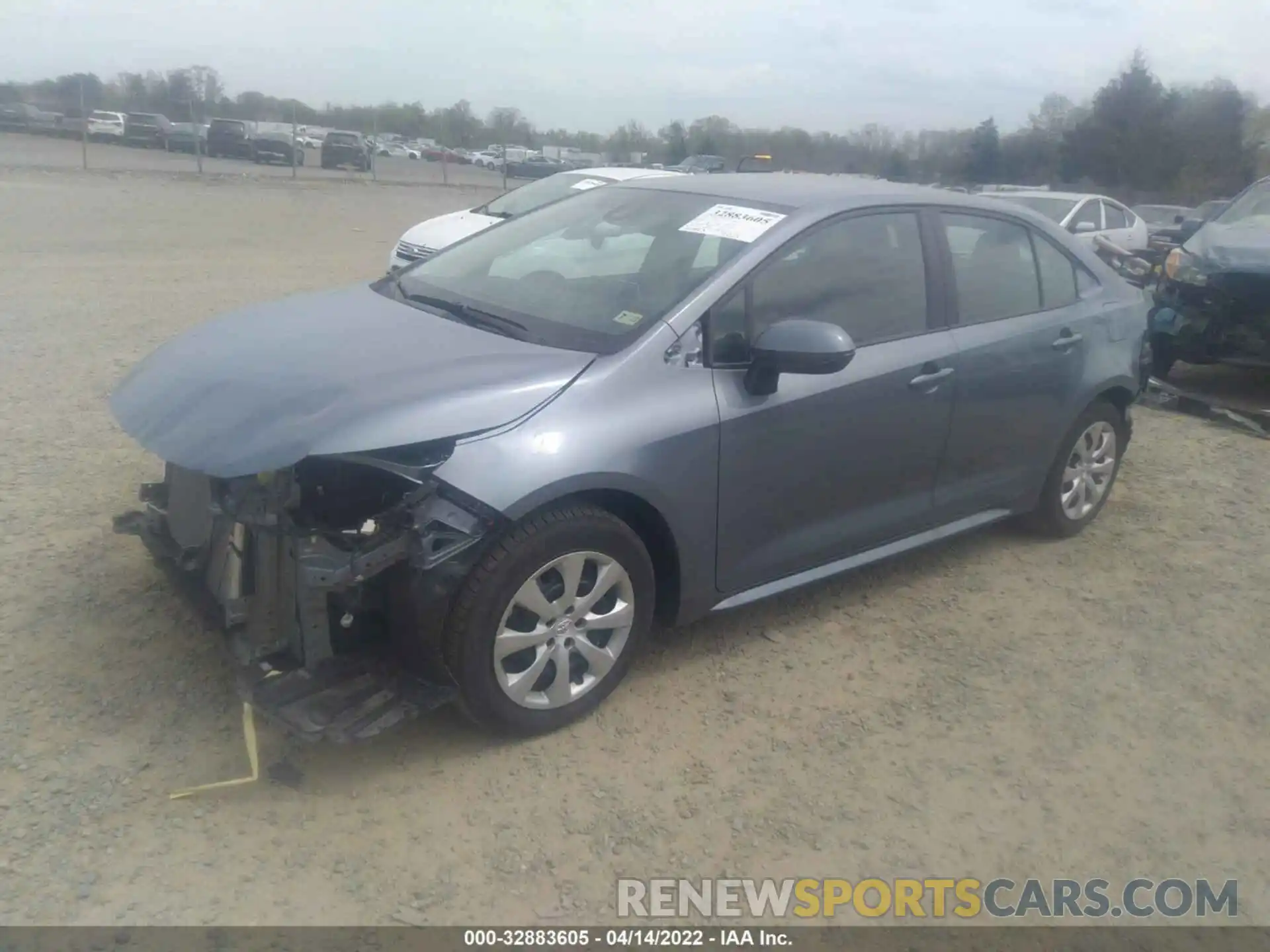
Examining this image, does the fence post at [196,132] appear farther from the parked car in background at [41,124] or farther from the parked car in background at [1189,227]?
the parked car in background at [1189,227]

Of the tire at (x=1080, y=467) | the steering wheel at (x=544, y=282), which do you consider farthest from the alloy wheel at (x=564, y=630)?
the tire at (x=1080, y=467)

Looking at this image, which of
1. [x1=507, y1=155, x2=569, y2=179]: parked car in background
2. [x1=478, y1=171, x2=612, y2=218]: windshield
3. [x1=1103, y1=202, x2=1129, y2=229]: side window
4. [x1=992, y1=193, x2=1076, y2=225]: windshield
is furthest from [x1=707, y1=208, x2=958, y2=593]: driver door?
[x1=507, y1=155, x2=569, y2=179]: parked car in background

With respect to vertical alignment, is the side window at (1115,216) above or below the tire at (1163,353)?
above

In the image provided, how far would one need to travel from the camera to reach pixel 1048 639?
173 inches

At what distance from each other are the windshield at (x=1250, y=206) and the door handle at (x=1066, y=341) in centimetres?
498

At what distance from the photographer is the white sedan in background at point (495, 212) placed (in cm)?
976

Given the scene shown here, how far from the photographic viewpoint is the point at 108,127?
3425 cm

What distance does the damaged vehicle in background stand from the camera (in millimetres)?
7750

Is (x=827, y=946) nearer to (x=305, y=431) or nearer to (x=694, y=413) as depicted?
(x=694, y=413)

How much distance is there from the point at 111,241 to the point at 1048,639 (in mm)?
13356

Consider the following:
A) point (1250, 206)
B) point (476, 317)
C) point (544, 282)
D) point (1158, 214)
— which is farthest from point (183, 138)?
point (476, 317)

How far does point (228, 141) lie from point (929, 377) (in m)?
34.7

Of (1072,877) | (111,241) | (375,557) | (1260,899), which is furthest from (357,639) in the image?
(111,241)

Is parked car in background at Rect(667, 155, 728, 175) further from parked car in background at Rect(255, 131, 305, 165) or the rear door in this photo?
parked car in background at Rect(255, 131, 305, 165)
